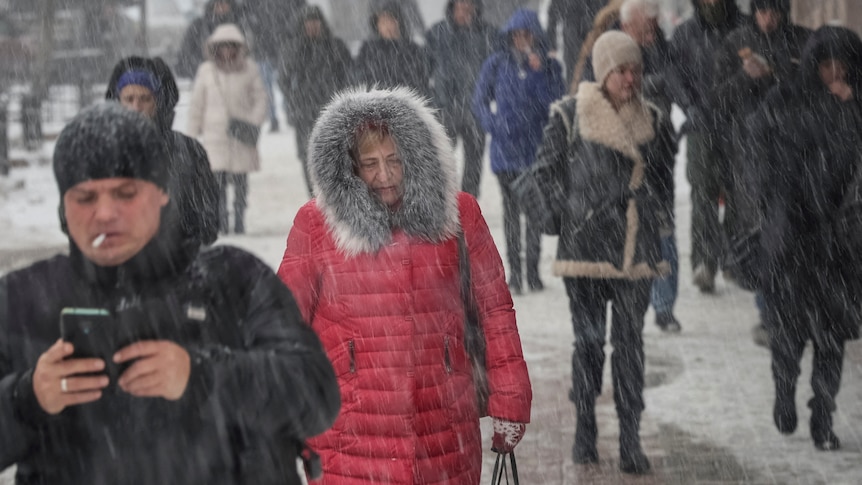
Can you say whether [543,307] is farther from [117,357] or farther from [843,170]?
[117,357]

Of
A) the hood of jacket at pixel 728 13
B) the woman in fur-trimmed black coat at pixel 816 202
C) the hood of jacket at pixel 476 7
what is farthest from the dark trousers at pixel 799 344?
the hood of jacket at pixel 476 7

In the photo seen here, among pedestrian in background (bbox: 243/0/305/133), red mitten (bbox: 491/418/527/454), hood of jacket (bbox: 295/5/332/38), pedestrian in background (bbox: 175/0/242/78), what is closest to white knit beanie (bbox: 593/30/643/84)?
red mitten (bbox: 491/418/527/454)

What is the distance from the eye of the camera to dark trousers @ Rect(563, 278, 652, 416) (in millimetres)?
6734

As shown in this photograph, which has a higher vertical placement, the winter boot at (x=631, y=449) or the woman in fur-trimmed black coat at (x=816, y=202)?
the woman in fur-trimmed black coat at (x=816, y=202)

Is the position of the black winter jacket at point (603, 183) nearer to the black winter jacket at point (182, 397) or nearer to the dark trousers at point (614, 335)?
the dark trousers at point (614, 335)

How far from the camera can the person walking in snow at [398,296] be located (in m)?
4.30

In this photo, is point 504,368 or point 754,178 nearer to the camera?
point 504,368

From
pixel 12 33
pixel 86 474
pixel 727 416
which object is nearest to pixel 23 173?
pixel 12 33

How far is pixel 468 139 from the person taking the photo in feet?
43.0

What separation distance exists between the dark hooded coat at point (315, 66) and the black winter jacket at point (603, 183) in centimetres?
690

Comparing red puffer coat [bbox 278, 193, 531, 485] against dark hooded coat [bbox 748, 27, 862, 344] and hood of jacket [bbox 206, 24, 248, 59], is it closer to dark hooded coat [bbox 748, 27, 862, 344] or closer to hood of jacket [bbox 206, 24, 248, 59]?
dark hooded coat [bbox 748, 27, 862, 344]

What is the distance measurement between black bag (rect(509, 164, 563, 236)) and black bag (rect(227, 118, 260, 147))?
8.01 meters

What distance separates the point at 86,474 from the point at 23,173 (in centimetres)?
1806

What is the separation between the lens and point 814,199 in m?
7.14
